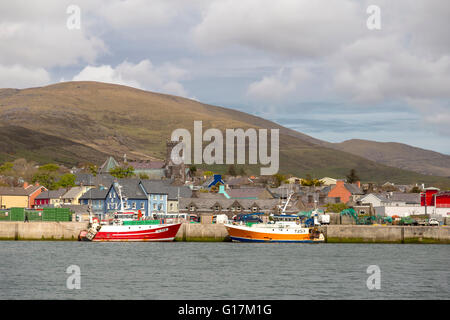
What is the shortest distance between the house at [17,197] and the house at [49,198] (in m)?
1.74

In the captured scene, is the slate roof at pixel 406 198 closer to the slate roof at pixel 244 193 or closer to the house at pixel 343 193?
the house at pixel 343 193

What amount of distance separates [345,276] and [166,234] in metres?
35.1

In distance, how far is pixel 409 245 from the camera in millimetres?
78438

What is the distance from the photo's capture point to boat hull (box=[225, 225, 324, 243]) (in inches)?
3184

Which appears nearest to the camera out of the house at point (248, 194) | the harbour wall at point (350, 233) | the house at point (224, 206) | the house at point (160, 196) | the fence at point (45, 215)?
the harbour wall at point (350, 233)

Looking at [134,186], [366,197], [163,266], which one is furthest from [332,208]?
[163,266]

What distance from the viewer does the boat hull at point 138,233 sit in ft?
267

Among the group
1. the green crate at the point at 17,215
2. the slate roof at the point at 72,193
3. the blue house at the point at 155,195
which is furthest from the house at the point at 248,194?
the green crate at the point at 17,215

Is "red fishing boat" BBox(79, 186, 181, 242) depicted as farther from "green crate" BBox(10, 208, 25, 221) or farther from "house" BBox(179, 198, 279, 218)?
"house" BBox(179, 198, 279, 218)

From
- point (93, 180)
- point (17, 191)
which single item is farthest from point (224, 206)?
point (17, 191)

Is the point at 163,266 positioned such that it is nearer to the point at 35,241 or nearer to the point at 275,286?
the point at 275,286

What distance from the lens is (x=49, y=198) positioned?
140125mm

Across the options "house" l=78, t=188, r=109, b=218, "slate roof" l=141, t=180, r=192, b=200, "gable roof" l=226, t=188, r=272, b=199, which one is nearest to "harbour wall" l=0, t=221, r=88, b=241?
"house" l=78, t=188, r=109, b=218

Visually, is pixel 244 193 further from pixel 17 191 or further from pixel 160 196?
pixel 17 191
